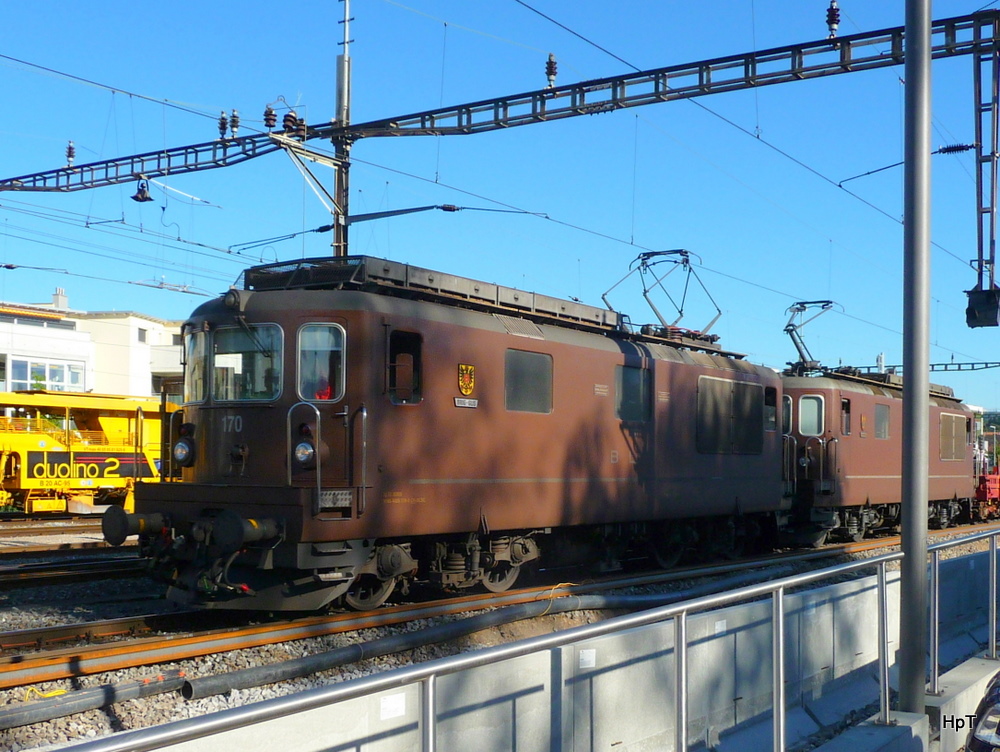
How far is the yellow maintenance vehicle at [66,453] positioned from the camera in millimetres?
25297

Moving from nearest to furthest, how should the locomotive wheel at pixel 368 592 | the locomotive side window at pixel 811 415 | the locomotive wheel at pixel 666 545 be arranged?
the locomotive wheel at pixel 368 592
the locomotive wheel at pixel 666 545
the locomotive side window at pixel 811 415

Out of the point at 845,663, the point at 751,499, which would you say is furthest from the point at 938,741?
the point at 751,499

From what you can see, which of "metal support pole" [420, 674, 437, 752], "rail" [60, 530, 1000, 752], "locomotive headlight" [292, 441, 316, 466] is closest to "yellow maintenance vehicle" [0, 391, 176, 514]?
"locomotive headlight" [292, 441, 316, 466]

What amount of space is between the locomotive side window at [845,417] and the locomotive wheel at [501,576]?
1030cm

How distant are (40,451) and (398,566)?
18859 mm

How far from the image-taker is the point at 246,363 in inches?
400

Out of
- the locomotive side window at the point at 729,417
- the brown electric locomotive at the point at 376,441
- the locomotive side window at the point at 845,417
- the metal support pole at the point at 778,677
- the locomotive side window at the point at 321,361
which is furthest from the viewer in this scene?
the locomotive side window at the point at 845,417

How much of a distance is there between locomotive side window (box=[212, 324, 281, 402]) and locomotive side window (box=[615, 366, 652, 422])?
5.16 meters

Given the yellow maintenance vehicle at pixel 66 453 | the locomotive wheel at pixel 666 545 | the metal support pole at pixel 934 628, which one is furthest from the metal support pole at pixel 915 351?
the yellow maintenance vehicle at pixel 66 453

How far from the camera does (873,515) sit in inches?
867

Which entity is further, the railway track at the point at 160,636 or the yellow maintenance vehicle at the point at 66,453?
the yellow maintenance vehicle at the point at 66,453

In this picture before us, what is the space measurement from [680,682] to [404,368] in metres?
5.80

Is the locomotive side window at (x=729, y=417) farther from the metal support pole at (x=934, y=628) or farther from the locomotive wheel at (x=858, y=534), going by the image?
the metal support pole at (x=934, y=628)

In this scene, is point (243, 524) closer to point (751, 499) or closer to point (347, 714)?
point (347, 714)
